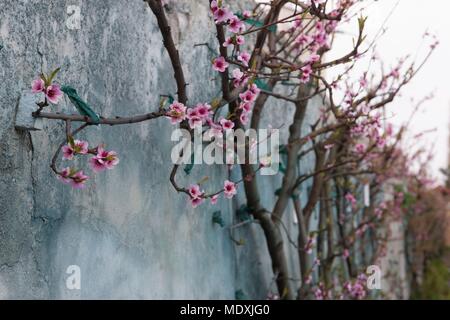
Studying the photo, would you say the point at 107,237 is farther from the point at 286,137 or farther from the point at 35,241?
the point at 286,137

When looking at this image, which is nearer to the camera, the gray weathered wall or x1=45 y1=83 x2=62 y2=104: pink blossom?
x1=45 y1=83 x2=62 y2=104: pink blossom

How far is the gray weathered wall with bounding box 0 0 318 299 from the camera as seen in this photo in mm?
2441

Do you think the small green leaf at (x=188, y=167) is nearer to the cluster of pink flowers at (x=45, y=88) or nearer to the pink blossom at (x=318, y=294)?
the cluster of pink flowers at (x=45, y=88)

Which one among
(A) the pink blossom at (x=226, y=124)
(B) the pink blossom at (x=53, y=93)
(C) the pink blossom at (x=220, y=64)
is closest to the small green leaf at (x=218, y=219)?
(A) the pink blossom at (x=226, y=124)

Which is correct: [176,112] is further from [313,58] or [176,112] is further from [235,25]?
[313,58]

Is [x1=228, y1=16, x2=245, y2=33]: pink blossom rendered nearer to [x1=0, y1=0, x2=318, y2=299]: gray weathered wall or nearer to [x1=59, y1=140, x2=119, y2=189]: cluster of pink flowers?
[x1=0, y1=0, x2=318, y2=299]: gray weathered wall

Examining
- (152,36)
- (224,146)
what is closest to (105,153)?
(152,36)

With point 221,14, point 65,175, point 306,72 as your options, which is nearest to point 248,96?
point 306,72

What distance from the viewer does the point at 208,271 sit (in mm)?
3801

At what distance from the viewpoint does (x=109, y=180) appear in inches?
117

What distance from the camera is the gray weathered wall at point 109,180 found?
2441 millimetres

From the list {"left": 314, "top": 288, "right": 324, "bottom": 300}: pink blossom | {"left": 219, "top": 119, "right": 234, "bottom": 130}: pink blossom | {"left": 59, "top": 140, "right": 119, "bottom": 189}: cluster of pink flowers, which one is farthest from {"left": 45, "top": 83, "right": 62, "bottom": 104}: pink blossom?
{"left": 314, "top": 288, "right": 324, "bottom": 300}: pink blossom

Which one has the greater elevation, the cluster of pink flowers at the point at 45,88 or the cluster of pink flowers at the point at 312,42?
the cluster of pink flowers at the point at 312,42
